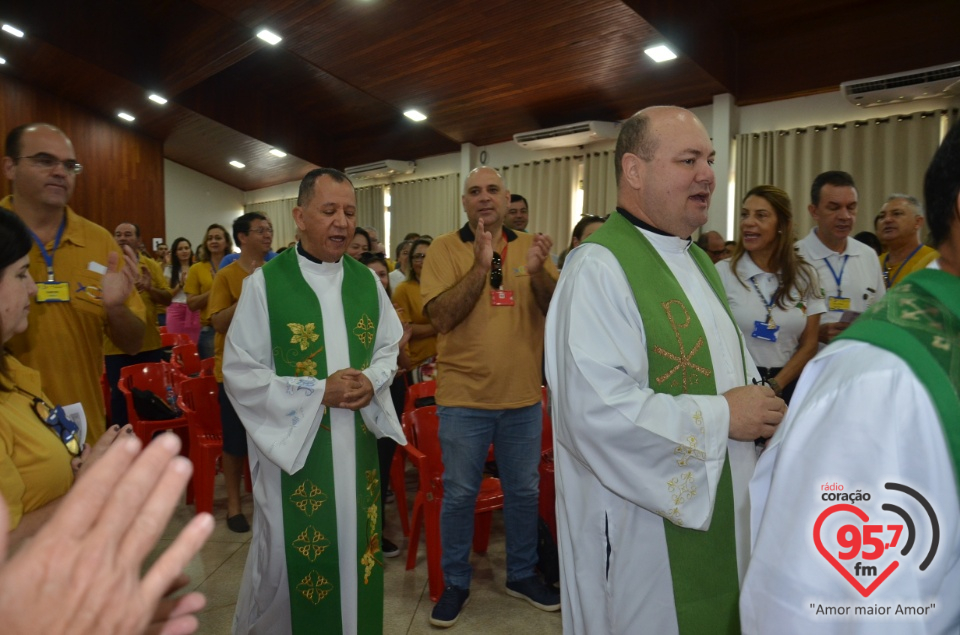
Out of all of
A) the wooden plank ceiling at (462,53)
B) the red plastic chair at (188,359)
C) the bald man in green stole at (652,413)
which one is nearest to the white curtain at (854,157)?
the wooden plank ceiling at (462,53)

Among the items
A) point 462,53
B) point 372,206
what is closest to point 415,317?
point 462,53

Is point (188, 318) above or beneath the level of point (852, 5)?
beneath

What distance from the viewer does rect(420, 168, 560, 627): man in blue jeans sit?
8.88 feet

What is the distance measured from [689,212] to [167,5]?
801cm

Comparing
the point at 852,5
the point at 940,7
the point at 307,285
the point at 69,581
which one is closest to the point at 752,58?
the point at 852,5

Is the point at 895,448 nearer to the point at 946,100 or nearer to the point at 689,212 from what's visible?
the point at 689,212

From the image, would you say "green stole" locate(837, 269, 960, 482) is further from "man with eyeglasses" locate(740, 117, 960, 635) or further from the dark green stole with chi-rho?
the dark green stole with chi-rho

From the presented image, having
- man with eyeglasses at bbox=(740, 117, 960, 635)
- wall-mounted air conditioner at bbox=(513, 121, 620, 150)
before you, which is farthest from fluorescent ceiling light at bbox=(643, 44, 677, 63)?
man with eyeglasses at bbox=(740, 117, 960, 635)

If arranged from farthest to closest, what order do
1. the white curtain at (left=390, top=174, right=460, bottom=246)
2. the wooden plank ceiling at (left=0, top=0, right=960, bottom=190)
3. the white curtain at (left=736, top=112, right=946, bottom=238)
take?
1. the white curtain at (left=390, top=174, right=460, bottom=246)
2. the white curtain at (left=736, top=112, right=946, bottom=238)
3. the wooden plank ceiling at (left=0, top=0, right=960, bottom=190)

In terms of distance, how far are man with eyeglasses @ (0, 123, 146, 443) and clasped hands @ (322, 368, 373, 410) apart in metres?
0.83

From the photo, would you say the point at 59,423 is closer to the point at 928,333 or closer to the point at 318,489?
the point at 318,489

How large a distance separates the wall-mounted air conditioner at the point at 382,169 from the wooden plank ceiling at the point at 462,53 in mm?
940

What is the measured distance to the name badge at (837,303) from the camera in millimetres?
3234

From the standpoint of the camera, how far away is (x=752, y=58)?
7.12m
